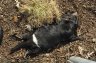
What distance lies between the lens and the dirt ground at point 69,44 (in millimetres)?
5480

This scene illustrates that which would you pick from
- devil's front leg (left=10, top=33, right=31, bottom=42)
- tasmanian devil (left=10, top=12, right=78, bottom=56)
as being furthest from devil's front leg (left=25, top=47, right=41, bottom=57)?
devil's front leg (left=10, top=33, right=31, bottom=42)

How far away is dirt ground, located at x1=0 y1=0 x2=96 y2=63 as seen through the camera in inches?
216

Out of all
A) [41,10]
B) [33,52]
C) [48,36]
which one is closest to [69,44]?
[48,36]

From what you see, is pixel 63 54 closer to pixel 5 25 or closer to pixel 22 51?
pixel 22 51

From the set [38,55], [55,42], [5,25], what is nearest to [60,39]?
[55,42]

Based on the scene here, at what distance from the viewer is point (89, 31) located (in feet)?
18.9

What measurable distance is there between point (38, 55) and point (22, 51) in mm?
279

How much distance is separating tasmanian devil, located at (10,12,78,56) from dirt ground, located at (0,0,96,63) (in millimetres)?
101

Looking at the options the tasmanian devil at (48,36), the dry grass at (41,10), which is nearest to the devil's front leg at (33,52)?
the tasmanian devil at (48,36)

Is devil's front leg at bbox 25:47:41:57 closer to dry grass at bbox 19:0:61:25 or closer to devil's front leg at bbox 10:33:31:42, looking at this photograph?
devil's front leg at bbox 10:33:31:42

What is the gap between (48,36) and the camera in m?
5.50

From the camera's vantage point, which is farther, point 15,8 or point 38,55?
point 15,8

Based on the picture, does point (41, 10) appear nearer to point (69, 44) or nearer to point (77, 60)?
point (69, 44)

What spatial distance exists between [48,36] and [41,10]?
0.51 meters
